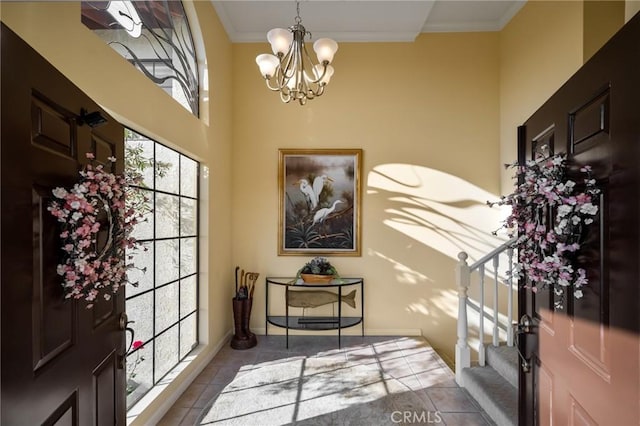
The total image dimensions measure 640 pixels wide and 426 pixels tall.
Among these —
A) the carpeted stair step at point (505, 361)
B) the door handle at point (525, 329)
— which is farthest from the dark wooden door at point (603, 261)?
the carpeted stair step at point (505, 361)

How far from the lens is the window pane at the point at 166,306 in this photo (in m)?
2.53

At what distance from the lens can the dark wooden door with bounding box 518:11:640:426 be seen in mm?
983

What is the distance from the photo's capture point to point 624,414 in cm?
100

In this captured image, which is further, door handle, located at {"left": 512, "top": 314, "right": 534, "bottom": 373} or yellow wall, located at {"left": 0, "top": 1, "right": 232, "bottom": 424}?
door handle, located at {"left": 512, "top": 314, "right": 534, "bottom": 373}

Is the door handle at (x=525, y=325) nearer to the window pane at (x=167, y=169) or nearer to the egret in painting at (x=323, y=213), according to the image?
the window pane at (x=167, y=169)

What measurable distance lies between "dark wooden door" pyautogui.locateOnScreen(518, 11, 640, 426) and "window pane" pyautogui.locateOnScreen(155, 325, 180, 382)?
2.36 meters

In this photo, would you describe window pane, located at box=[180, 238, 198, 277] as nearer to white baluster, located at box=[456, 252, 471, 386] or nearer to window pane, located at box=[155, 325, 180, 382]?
window pane, located at box=[155, 325, 180, 382]

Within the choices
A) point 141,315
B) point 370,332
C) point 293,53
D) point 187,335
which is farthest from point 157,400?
point 293,53

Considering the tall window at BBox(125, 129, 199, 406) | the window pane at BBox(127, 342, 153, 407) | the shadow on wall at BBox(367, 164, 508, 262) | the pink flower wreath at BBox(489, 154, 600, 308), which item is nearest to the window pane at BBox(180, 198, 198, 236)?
the tall window at BBox(125, 129, 199, 406)

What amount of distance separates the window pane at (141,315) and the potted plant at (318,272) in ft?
5.49

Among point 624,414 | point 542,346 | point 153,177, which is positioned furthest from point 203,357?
point 624,414

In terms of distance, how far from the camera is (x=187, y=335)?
306 cm

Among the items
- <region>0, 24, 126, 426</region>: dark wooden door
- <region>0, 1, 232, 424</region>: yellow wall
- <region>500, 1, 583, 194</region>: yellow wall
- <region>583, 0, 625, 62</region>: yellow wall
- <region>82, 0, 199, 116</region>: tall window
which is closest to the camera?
<region>0, 24, 126, 426</region>: dark wooden door

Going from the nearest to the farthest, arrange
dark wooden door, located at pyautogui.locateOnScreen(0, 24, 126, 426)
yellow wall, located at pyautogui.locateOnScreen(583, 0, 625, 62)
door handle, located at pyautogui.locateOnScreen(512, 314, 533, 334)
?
1. dark wooden door, located at pyautogui.locateOnScreen(0, 24, 126, 426)
2. door handle, located at pyautogui.locateOnScreen(512, 314, 533, 334)
3. yellow wall, located at pyautogui.locateOnScreen(583, 0, 625, 62)
